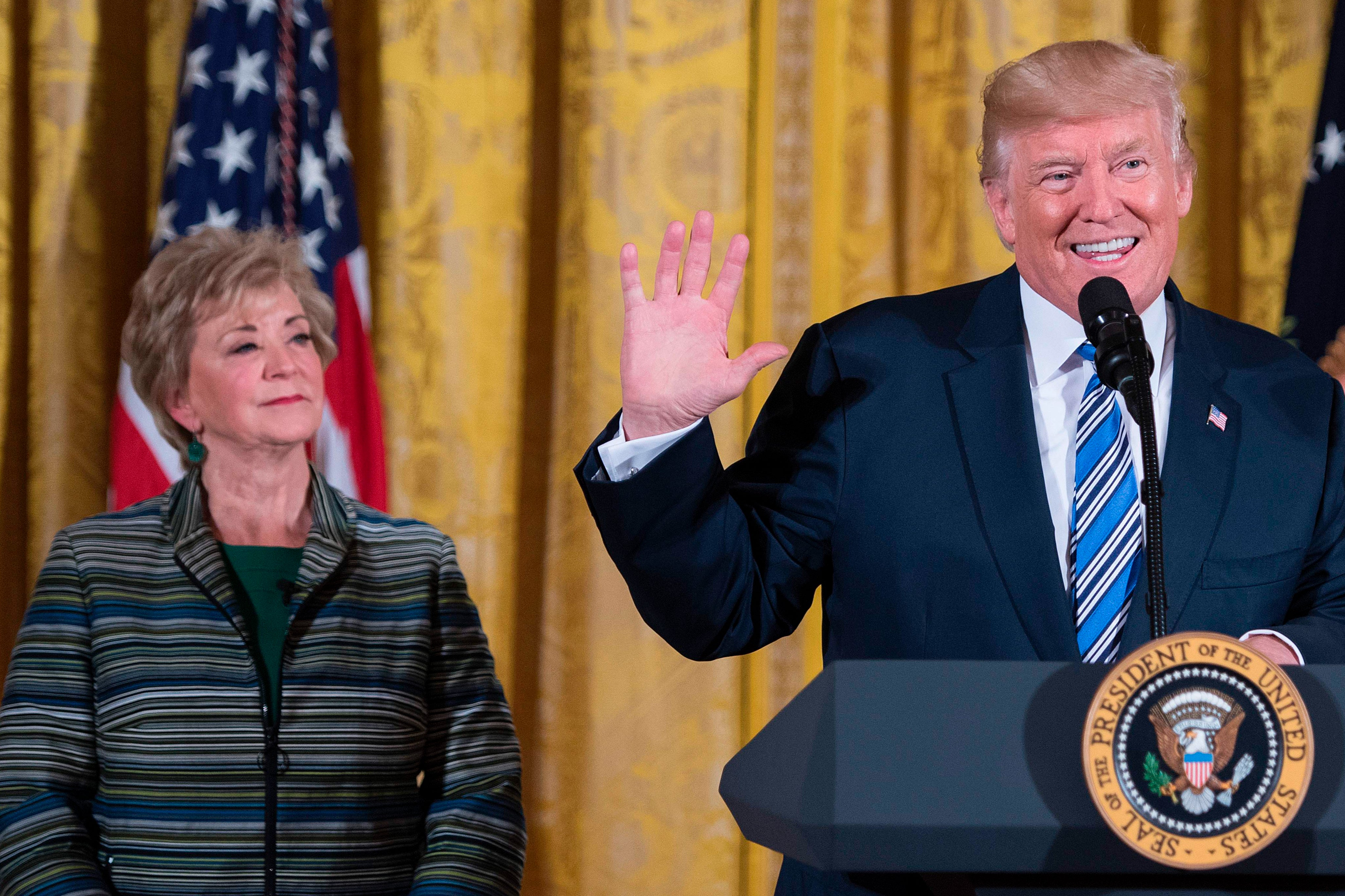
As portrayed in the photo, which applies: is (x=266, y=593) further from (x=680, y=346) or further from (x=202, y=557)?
(x=680, y=346)

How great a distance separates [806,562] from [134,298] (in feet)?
4.59

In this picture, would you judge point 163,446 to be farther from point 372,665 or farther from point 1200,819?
point 1200,819

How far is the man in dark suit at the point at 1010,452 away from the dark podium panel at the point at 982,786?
0.28 m

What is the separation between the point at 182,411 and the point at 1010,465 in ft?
4.66

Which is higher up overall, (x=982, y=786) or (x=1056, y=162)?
(x=1056, y=162)

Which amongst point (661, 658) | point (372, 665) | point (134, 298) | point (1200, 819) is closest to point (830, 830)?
point (1200, 819)

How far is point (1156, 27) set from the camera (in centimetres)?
313

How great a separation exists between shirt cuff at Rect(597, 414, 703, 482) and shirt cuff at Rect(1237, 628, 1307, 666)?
511mm

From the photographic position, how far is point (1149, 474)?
96 centimetres

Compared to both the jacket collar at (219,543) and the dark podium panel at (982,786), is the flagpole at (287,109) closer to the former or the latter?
the jacket collar at (219,543)

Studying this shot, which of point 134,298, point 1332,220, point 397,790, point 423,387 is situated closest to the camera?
point 397,790

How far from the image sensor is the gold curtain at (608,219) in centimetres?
289

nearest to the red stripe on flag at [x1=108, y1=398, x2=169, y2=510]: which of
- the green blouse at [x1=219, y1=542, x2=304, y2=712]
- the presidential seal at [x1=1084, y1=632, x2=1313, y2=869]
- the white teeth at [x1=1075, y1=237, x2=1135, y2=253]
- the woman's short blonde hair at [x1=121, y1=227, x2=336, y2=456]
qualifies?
the woman's short blonde hair at [x1=121, y1=227, x2=336, y2=456]

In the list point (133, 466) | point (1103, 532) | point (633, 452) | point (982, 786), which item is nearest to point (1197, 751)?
point (982, 786)
